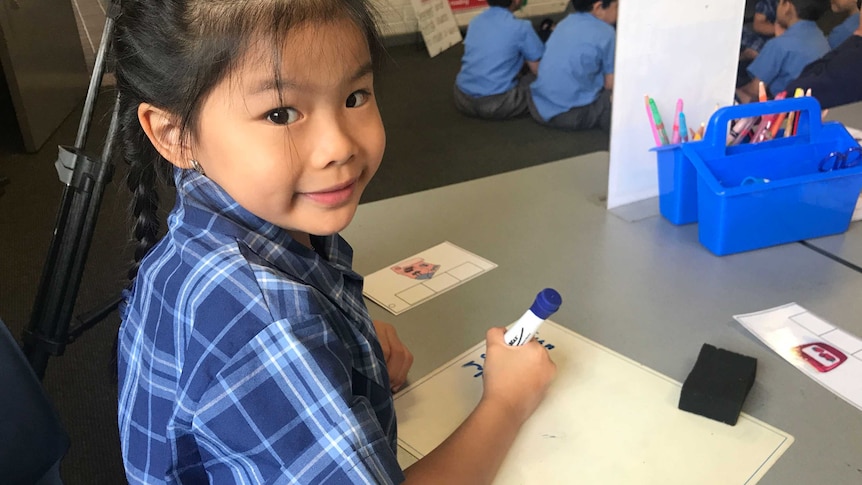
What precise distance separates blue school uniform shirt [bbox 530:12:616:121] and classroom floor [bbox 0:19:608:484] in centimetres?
17

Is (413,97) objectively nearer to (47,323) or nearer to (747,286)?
(47,323)

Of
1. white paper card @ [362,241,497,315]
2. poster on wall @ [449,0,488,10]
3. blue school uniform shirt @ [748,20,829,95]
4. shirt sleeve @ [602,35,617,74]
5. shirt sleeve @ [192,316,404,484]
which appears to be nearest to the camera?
shirt sleeve @ [192,316,404,484]

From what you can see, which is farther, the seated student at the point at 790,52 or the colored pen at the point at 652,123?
the seated student at the point at 790,52

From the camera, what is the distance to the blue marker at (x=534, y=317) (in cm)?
72

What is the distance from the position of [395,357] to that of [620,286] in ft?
1.11

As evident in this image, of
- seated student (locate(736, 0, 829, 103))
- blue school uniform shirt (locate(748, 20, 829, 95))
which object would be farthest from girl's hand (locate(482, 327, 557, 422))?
blue school uniform shirt (locate(748, 20, 829, 95))

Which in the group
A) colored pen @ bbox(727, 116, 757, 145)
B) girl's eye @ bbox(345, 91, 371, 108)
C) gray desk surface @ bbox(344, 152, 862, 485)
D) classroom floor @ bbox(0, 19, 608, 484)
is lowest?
classroom floor @ bbox(0, 19, 608, 484)

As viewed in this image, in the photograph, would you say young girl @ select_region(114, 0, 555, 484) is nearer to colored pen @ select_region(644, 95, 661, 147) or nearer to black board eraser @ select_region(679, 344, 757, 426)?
black board eraser @ select_region(679, 344, 757, 426)

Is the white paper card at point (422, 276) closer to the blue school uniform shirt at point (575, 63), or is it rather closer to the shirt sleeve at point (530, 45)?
the blue school uniform shirt at point (575, 63)

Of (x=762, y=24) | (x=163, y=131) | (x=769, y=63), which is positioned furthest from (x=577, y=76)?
(x=163, y=131)

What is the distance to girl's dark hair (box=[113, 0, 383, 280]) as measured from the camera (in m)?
0.57

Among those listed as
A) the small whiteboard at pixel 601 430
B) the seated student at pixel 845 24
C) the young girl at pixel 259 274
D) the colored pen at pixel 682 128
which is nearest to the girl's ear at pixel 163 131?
the young girl at pixel 259 274

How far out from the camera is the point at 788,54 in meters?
3.08

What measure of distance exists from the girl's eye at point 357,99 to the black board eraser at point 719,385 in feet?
1.39
